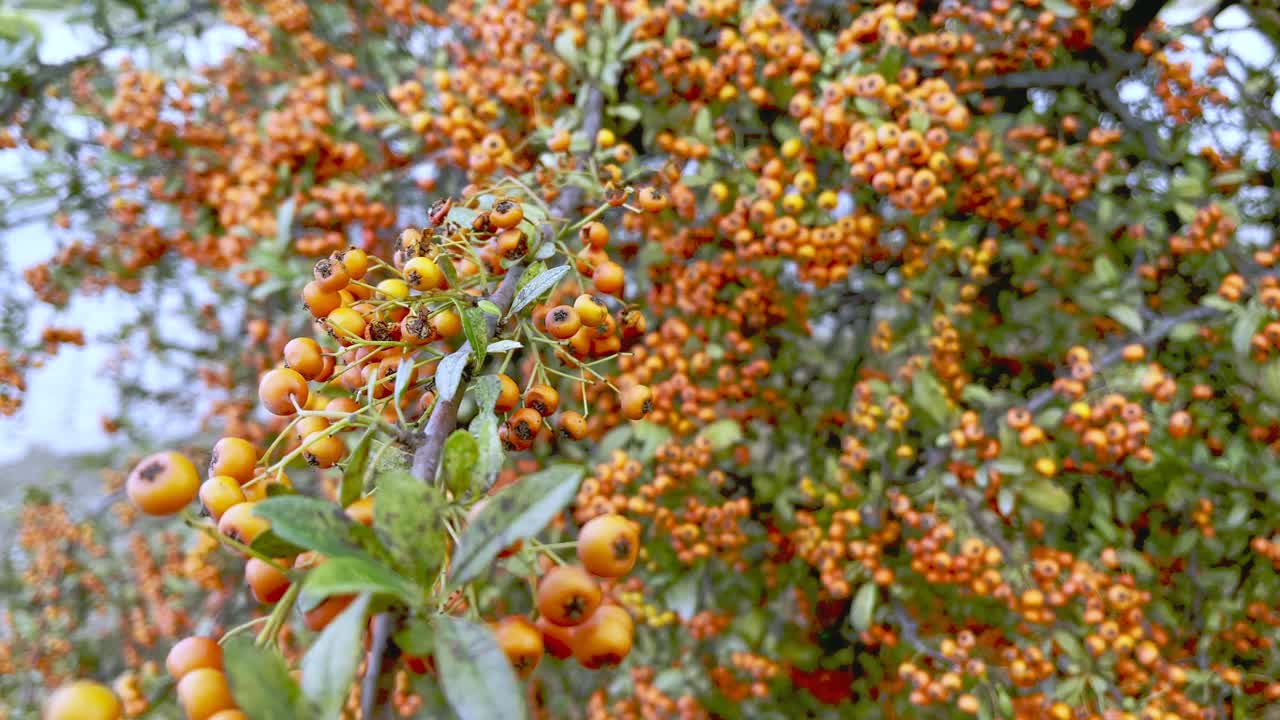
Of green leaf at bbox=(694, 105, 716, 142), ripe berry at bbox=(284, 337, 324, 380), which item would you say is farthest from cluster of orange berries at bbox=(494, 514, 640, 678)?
green leaf at bbox=(694, 105, 716, 142)

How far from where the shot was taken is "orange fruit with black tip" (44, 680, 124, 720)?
0.87 m

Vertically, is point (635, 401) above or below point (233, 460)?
below

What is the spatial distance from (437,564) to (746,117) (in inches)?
103

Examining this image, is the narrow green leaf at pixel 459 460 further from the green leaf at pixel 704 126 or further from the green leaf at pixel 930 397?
the green leaf at pixel 930 397

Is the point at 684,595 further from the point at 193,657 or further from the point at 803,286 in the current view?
the point at 193,657

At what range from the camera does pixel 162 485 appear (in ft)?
3.40

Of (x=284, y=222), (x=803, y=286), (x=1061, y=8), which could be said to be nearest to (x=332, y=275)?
(x=284, y=222)

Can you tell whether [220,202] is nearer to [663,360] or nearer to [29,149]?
[29,149]

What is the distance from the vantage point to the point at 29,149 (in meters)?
3.87

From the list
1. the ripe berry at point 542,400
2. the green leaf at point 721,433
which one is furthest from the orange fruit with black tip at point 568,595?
the green leaf at point 721,433

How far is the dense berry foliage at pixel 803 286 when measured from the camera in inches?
102

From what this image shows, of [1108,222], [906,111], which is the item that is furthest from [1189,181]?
[906,111]

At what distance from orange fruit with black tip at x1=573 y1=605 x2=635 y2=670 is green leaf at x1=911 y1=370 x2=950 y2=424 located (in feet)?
7.20

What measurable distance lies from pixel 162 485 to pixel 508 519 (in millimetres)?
549
